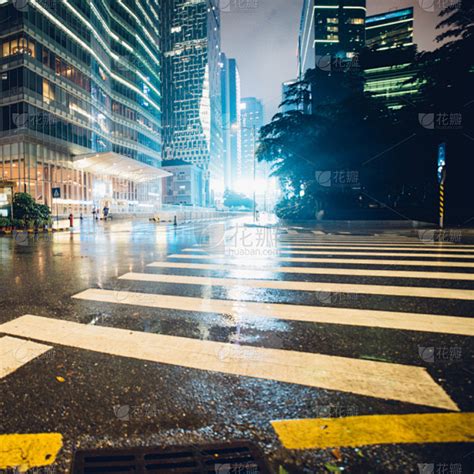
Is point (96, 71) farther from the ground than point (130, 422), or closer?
farther from the ground

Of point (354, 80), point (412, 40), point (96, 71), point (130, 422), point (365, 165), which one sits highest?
point (412, 40)

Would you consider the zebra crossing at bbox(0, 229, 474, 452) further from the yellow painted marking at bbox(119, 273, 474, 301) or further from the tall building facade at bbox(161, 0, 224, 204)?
the tall building facade at bbox(161, 0, 224, 204)

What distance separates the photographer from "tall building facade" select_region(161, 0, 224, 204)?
496 ft

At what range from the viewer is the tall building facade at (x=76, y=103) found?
36625 millimetres

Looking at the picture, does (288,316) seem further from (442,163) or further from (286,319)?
(442,163)

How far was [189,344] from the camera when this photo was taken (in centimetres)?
309

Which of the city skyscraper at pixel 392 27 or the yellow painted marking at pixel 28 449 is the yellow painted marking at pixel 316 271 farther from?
the city skyscraper at pixel 392 27

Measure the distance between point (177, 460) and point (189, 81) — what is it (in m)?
172

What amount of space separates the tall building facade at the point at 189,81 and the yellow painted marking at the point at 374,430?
14628 cm

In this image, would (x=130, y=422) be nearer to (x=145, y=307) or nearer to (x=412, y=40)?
(x=145, y=307)

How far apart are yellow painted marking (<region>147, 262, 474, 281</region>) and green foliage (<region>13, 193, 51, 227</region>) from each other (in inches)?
724

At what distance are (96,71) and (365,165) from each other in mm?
48765

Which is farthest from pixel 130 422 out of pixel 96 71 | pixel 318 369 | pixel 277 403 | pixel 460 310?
pixel 96 71

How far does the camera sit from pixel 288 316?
388 cm
